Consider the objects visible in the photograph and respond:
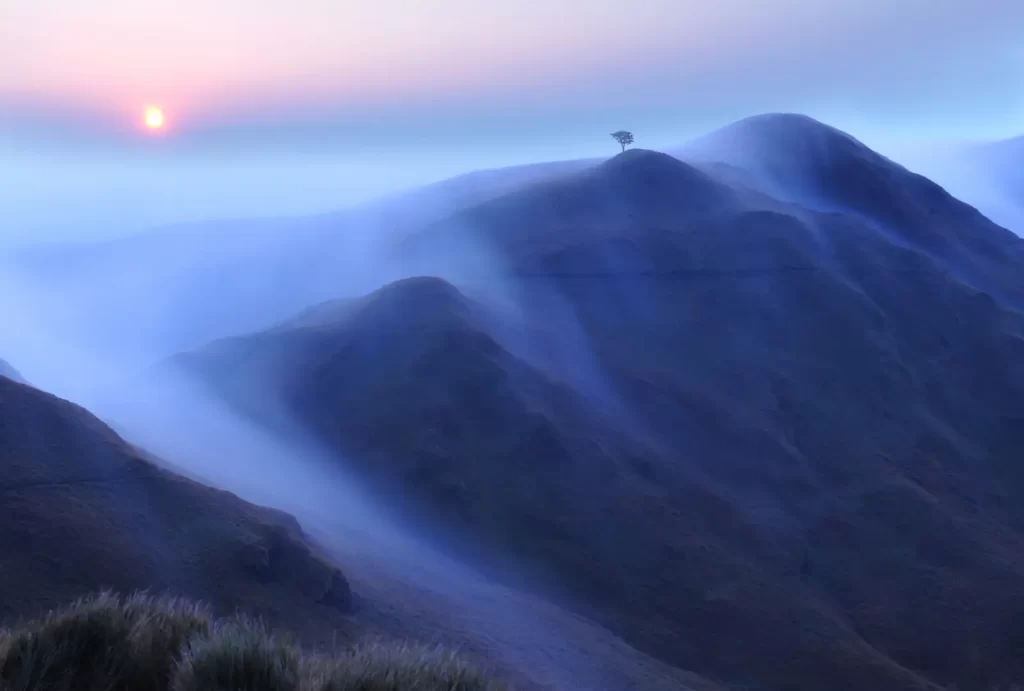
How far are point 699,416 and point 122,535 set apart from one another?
58.1ft

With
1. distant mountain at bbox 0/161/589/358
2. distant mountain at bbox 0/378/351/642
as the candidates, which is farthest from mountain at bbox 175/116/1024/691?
distant mountain at bbox 0/161/589/358

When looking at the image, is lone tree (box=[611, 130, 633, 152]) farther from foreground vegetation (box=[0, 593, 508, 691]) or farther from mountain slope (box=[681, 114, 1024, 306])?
foreground vegetation (box=[0, 593, 508, 691])

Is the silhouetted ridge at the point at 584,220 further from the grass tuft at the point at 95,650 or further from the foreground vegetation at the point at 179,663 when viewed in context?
the foreground vegetation at the point at 179,663

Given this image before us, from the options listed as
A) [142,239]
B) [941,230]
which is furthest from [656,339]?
[142,239]

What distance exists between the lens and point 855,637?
59.3ft

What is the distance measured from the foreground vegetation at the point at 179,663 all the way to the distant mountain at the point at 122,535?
4217 mm

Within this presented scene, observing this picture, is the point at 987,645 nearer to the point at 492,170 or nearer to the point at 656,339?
the point at 656,339

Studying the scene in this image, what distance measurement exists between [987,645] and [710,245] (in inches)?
694

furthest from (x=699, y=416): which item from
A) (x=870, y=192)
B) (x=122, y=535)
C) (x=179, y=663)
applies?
(x=870, y=192)

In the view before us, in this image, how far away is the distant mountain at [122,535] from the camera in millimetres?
10164

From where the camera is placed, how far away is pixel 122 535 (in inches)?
434

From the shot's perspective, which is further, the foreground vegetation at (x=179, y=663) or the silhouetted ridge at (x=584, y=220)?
the silhouetted ridge at (x=584, y=220)

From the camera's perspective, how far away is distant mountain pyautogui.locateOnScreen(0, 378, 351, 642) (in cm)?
1016

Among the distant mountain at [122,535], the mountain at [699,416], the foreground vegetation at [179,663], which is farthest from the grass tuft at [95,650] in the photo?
the mountain at [699,416]
